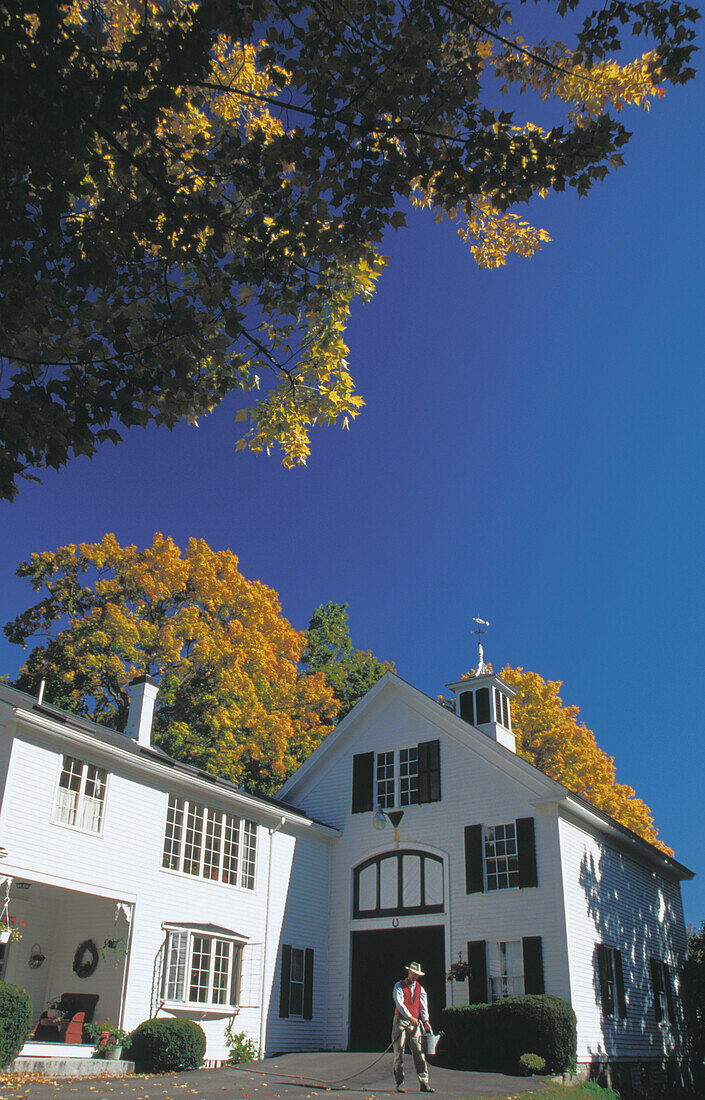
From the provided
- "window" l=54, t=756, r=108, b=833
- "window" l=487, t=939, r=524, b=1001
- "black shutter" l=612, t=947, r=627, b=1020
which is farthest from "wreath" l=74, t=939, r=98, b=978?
"black shutter" l=612, t=947, r=627, b=1020

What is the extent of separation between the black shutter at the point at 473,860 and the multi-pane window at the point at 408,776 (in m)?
1.86

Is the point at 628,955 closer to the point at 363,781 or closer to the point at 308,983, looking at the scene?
the point at 363,781

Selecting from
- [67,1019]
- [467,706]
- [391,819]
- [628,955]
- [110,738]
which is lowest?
[67,1019]

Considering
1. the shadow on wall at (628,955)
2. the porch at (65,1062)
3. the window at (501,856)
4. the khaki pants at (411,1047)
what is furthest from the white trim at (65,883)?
the shadow on wall at (628,955)

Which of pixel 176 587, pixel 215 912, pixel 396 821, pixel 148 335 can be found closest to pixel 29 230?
pixel 148 335

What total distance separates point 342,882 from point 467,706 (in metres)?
5.51

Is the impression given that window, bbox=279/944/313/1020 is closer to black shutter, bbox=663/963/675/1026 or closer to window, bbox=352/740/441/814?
window, bbox=352/740/441/814

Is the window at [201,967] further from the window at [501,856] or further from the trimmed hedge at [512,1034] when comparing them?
the window at [501,856]

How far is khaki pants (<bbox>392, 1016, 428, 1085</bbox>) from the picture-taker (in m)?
12.1

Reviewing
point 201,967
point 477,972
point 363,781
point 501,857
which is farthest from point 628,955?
point 201,967

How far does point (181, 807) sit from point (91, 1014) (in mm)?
3985

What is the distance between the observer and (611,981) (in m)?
18.4

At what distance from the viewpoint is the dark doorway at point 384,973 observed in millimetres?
18297

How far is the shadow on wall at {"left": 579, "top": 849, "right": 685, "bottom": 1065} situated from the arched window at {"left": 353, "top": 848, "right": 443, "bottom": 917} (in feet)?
11.2
